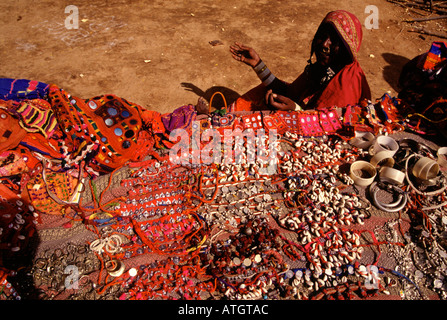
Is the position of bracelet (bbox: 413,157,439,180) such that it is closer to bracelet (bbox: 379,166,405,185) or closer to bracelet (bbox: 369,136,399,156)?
bracelet (bbox: 379,166,405,185)

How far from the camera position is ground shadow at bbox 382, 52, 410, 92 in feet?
20.7

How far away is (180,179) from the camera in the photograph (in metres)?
3.20

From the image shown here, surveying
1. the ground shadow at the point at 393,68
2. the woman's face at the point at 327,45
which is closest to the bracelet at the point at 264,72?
the woman's face at the point at 327,45

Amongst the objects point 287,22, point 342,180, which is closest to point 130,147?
point 342,180

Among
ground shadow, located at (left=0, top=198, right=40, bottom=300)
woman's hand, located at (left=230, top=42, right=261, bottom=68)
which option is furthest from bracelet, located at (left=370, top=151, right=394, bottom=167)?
ground shadow, located at (left=0, top=198, right=40, bottom=300)

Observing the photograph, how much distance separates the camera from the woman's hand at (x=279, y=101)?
3639 millimetres

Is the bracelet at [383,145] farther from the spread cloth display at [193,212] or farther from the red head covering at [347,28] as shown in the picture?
the red head covering at [347,28]

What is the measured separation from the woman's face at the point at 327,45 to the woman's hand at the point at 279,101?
700 millimetres

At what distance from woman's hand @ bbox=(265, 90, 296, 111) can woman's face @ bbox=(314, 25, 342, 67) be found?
0.70 metres

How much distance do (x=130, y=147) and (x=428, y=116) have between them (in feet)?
12.8

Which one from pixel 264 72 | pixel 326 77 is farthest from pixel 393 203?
pixel 264 72

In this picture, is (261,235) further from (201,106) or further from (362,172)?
(201,106)

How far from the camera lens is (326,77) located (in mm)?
3748
